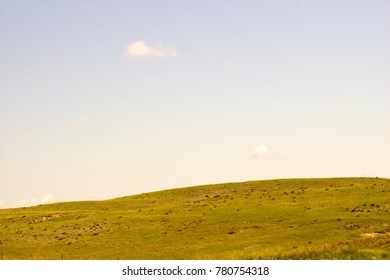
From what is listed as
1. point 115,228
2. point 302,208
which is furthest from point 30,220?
point 302,208

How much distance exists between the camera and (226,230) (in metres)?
55.2

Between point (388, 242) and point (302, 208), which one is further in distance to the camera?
point (302, 208)

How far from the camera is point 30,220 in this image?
230ft

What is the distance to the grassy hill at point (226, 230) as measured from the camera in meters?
40.8

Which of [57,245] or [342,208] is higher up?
[342,208]

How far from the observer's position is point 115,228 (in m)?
59.8

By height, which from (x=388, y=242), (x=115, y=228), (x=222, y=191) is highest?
(x=222, y=191)

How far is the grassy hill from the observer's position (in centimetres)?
4078
